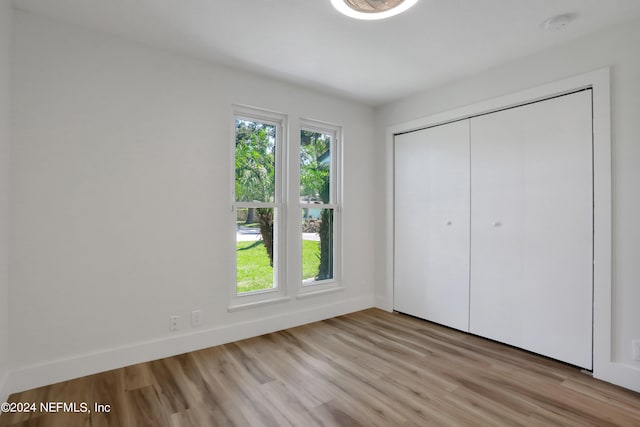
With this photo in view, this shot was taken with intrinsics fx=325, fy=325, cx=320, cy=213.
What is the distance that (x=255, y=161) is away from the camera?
131 inches

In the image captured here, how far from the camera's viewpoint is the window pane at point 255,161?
3.22m

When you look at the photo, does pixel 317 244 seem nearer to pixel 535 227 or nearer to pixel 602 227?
pixel 535 227

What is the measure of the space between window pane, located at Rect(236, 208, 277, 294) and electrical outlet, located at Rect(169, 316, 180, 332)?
0.60 meters

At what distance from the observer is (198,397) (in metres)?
2.14

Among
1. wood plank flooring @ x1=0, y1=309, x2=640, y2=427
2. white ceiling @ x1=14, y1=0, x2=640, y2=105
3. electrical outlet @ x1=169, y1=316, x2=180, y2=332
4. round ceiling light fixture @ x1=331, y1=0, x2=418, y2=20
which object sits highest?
white ceiling @ x1=14, y1=0, x2=640, y2=105

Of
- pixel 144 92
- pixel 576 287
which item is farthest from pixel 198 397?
pixel 576 287

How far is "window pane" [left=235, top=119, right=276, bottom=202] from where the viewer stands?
127 inches

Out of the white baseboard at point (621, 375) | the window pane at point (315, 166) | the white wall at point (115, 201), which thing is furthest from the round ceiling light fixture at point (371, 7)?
the white baseboard at point (621, 375)

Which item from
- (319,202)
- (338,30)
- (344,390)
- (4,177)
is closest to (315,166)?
(319,202)

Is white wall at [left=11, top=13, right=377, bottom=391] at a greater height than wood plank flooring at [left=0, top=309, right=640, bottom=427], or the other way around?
white wall at [left=11, top=13, right=377, bottom=391]

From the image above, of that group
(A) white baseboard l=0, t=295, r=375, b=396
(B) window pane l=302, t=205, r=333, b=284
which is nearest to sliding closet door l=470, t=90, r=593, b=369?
(B) window pane l=302, t=205, r=333, b=284

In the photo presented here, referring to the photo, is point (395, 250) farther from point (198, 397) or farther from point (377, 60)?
point (198, 397)

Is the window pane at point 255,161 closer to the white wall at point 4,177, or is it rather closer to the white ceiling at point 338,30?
the white ceiling at point 338,30

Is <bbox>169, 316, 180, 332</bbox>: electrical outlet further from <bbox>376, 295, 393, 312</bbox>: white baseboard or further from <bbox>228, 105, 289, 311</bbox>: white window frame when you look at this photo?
<bbox>376, 295, 393, 312</bbox>: white baseboard
